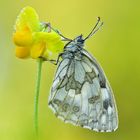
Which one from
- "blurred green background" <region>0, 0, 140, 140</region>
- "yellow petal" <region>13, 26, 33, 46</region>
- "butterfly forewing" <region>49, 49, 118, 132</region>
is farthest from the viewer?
"blurred green background" <region>0, 0, 140, 140</region>

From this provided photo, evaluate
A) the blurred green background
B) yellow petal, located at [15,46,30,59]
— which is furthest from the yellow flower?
the blurred green background

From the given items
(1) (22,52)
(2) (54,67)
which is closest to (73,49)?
(1) (22,52)

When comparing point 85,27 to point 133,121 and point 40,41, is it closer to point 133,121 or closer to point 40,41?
point 133,121

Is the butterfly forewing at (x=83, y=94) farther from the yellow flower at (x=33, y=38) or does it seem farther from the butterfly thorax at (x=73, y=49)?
the yellow flower at (x=33, y=38)

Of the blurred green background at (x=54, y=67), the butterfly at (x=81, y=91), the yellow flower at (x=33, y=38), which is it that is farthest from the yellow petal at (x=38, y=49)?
the blurred green background at (x=54, y=67)

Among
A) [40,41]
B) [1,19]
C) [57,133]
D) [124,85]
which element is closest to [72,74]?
[40,41]

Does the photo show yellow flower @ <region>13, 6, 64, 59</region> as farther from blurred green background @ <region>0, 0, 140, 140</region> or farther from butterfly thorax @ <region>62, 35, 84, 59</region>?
blurred green background @ <region>0, 0, 140, 140</region>

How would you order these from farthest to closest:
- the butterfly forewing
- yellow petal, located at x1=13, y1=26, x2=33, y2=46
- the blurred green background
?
1. the blurred green background
2. the butterfly forewing
3. yellow petal, located at x1=13, y1=26, x2=33, y2=46

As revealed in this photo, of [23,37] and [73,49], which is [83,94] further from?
[23,37]
